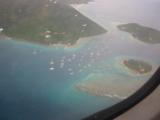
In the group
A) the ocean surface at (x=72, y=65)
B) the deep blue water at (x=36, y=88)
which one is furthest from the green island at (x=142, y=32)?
the deep blue water at (x=36, y=88)

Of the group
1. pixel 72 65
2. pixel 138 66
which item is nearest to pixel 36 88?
pixel 72 65

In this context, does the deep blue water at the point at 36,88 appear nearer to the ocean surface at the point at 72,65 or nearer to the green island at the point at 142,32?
the ocean surface at the point at 72,65

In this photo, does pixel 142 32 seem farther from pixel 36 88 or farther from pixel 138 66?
pixel 36 88

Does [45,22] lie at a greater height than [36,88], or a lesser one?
greater

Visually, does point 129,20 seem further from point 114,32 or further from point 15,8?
point 15,8

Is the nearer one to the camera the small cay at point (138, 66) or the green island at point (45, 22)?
the green island at point (45, 22)

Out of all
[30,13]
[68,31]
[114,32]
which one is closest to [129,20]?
[114,32]
